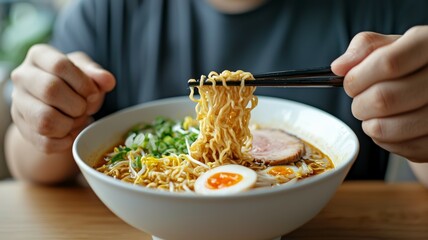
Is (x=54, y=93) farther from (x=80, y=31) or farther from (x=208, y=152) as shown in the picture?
(x=80, y=31)

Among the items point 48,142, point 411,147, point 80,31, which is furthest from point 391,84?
point 80,31

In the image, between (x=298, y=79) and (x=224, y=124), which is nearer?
(x=298, y=79)

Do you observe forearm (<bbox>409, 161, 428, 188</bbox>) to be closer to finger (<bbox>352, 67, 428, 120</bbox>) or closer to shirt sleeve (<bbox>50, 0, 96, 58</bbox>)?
finger (<bbox>352, 67, 428, 120</bbox>)

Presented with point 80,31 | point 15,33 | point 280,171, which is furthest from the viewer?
point 15,33

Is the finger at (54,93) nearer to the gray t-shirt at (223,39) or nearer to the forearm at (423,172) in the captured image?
the gray t-shirt at (223,39)

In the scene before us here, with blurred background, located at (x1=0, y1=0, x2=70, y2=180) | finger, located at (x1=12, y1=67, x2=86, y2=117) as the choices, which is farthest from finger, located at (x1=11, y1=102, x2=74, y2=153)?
blurred background, located at (x1=0, y1=0, x2=70, y2=180)

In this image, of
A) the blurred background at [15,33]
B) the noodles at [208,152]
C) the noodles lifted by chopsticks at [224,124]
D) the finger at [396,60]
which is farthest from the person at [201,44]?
the blurred background at [15,33]

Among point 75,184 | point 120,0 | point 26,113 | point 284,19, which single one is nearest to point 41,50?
point 26,113
